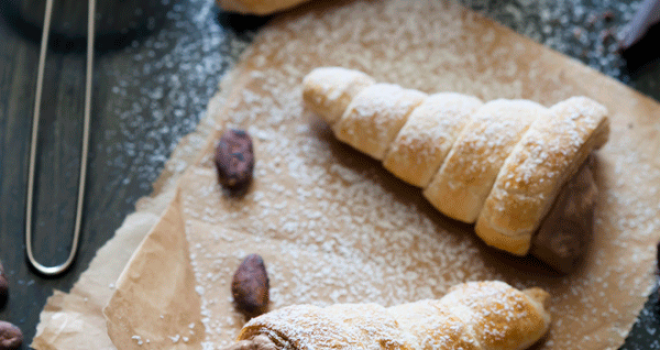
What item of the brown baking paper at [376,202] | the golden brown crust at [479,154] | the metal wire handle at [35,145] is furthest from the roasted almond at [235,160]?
the golden brown crust at [479,154]

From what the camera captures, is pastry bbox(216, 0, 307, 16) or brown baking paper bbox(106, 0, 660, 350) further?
pastry bbox(216, 0, 307, 16)

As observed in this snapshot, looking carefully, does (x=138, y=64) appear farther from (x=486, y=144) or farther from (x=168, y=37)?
(x=486, y=144)

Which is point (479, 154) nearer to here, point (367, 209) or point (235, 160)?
point (367, 209)

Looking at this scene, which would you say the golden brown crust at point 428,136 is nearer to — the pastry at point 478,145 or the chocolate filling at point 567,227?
the pastry at point 478,145

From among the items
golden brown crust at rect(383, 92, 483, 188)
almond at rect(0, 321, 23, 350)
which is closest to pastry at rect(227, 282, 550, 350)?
golden brown crust at rect(383, 92, 483, 188)

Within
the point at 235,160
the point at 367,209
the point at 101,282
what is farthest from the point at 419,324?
the point at 101,282

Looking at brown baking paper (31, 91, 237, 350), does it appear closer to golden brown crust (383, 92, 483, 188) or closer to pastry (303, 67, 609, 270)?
pastry (303, 67, 609, 270)
